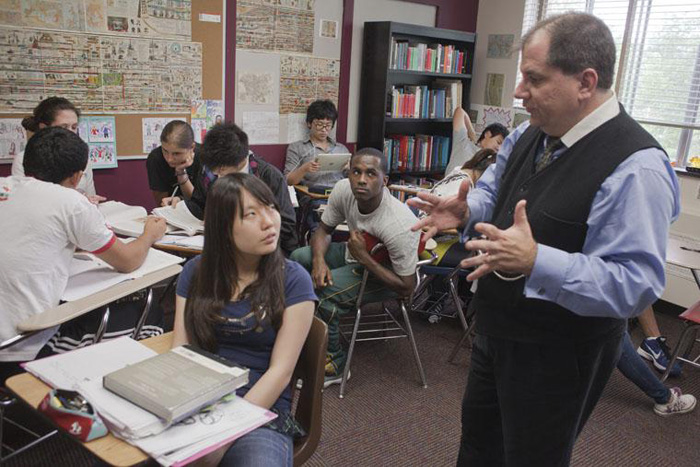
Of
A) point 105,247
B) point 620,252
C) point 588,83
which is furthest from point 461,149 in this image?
point 620,252

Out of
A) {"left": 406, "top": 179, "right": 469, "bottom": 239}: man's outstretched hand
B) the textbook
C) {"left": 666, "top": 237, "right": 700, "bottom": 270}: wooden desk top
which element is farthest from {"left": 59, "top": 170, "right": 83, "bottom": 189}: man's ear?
{"left": 666, "top": 237, "right": 700, "bottom": 270}: wooden desk top

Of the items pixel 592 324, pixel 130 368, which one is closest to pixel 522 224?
pixel 592 324

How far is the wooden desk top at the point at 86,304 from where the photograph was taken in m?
1.82

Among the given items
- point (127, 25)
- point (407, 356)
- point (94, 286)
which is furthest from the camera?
point (127, 25)

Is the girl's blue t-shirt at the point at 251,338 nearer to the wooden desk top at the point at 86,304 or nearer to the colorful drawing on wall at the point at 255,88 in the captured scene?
the wooden desk top at the point at 86,304

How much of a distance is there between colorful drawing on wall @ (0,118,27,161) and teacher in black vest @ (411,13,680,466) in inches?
121

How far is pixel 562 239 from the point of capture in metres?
1.32

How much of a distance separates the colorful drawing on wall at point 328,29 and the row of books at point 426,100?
0.71 m

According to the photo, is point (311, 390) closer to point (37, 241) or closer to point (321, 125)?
point (37, 241)

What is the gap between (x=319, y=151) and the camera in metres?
4.83

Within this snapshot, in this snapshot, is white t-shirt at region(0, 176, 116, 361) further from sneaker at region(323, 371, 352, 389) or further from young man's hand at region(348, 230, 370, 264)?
sneaker at region(323, 371, 352, 389)

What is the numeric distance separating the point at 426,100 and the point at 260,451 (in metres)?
4.48

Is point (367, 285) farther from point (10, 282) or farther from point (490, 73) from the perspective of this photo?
point (490, 73)

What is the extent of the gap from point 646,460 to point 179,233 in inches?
94.4
